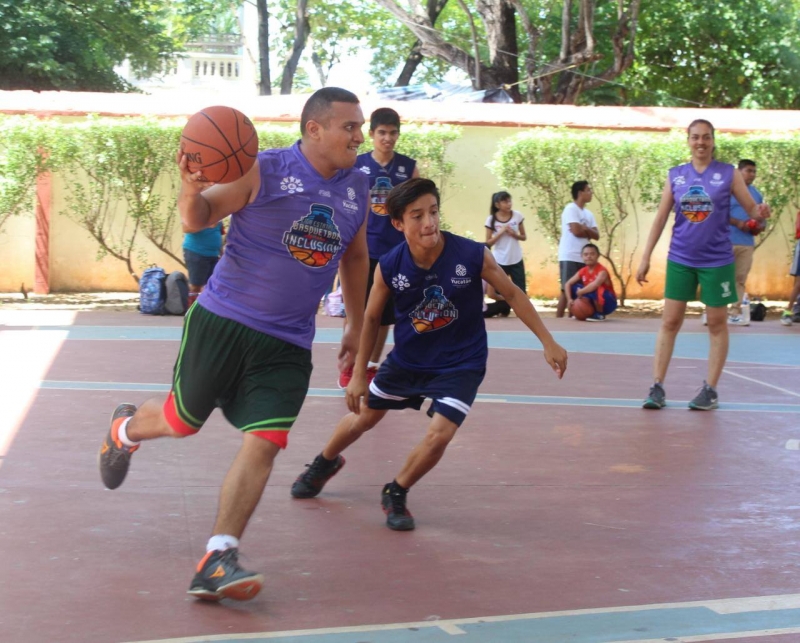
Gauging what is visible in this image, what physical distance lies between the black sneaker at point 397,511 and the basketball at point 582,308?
33.6ft

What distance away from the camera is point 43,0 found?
29.5 m

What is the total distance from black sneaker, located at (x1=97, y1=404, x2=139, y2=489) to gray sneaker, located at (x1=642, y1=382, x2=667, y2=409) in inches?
184

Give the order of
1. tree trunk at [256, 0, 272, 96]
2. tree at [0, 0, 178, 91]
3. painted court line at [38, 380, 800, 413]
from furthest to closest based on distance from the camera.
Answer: tree trunk at [256, 0, 272, 96], tree at [0, 0, 178, 91], painted court line at [38, 380, 800, 413]

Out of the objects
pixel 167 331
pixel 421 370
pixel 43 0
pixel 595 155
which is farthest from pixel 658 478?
pixel 43 0

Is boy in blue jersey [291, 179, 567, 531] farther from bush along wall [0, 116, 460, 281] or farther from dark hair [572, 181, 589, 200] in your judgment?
bush along wall [0, 116, 460, 281]

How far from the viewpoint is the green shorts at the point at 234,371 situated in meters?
4.56


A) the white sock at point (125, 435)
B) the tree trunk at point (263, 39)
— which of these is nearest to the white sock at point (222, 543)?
the white sock at point (125, 435)

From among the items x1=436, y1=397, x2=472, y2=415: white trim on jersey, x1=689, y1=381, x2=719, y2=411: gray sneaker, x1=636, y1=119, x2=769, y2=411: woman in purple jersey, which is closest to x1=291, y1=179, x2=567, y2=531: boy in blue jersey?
x1=436, y1=397, x2=472, y2=415: white trim on jersey

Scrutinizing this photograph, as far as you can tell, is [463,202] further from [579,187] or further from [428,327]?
[428,327]

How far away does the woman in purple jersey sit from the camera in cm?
840

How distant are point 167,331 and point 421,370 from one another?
8.09 m

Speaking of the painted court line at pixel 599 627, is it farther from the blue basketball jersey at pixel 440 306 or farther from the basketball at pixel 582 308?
the basketball at pixel 582 308

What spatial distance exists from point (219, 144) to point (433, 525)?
7.35ft

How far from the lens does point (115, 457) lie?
524cm
